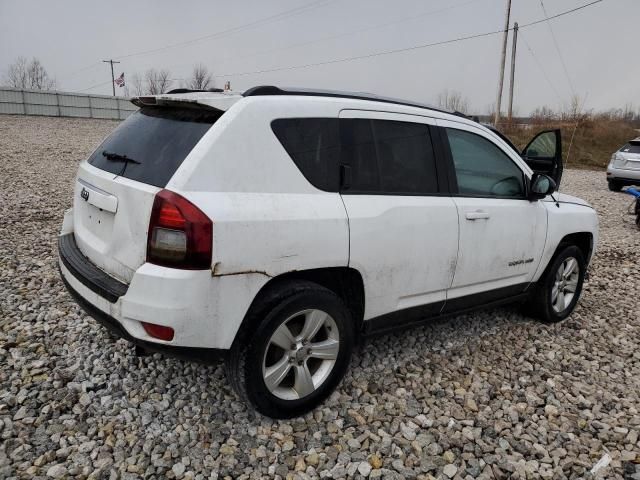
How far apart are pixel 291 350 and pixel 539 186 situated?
7.75 ft

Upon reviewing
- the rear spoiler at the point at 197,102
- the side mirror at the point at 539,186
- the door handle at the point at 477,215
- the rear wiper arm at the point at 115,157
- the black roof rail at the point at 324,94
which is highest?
the black roof rail at the point at 324,94

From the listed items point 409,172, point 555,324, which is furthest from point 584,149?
point 409,172

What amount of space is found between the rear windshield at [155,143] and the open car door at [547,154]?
132 inches

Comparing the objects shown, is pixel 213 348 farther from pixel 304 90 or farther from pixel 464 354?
pixel 464 354

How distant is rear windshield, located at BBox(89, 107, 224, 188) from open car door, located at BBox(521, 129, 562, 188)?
334cm

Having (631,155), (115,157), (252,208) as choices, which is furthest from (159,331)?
(631,155)

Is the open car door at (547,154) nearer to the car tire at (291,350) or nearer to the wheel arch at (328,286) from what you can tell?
the wheel arch at (328,286)

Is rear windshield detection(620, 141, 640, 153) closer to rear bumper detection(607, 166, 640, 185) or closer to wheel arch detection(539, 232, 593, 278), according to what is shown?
rear bumper detection(607, 166, 640, 185)

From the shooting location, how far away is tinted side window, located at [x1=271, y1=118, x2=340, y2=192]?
2.60 m

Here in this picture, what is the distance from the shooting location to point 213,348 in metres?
2.38

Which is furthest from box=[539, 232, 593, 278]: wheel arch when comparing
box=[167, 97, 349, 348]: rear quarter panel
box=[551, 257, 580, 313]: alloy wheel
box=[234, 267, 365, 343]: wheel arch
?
box=[167, 97, 349, 348]: rear quarter panel

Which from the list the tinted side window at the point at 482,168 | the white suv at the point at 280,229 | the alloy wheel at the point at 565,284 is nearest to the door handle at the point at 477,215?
the white suv at the point at 280,229

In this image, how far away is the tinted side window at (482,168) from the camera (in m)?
3.43

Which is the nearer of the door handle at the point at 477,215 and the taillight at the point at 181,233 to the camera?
the taillight at the point at 181,233
